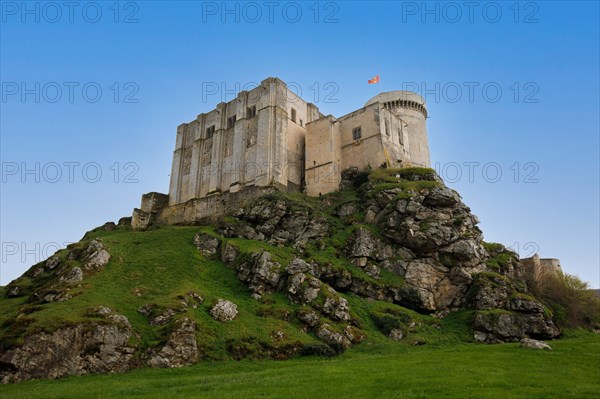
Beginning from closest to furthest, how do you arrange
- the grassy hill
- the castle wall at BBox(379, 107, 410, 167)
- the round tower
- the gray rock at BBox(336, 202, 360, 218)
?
the grassy hill, the gray rock at BBox(336, 202, 360, 218), the castle wall at BBox(379, 107, 410, 167), the round tower

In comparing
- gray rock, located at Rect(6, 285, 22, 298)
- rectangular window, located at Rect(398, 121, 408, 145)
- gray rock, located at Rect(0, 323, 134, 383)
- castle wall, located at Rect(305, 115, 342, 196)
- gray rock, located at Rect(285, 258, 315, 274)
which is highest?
rectangular window, located at Rect(398, 121, 408, 145)

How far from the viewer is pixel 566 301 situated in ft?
147

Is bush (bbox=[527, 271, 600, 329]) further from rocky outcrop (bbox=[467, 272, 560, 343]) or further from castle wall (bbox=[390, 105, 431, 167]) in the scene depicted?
castle wall (bbox=[390, 105, 431, 167])

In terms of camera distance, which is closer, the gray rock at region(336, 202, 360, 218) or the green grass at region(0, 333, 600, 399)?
the green grass at region(0, 333, 600, 399)

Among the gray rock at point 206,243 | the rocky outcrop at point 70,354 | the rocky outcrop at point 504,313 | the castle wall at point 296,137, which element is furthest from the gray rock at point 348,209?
the rocky outcrop at point 70,354

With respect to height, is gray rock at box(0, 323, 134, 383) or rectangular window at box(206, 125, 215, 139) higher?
rectangular window at box(206, 125, 215, 139)

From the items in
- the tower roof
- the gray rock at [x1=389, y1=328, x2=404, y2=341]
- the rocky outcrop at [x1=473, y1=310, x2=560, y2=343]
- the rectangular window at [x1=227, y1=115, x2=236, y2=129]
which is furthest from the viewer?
the tower roof

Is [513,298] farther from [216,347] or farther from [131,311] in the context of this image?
[131,311]

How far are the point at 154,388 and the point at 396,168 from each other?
4212cm

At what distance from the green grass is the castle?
108 ft

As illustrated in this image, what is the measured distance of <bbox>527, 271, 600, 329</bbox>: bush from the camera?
4272cm

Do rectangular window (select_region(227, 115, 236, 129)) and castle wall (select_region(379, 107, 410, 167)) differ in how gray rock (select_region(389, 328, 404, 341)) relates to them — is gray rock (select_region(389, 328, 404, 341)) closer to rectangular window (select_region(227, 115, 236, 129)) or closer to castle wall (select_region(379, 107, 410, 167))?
castle wall (select_region(379, 107, 410, 167))

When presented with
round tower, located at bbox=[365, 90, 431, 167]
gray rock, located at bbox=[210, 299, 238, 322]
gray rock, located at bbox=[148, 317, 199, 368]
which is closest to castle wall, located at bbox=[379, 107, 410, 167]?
round tower, located at bbox=[365, 90, 431, 167]

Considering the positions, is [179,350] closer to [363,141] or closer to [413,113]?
[363,141]
